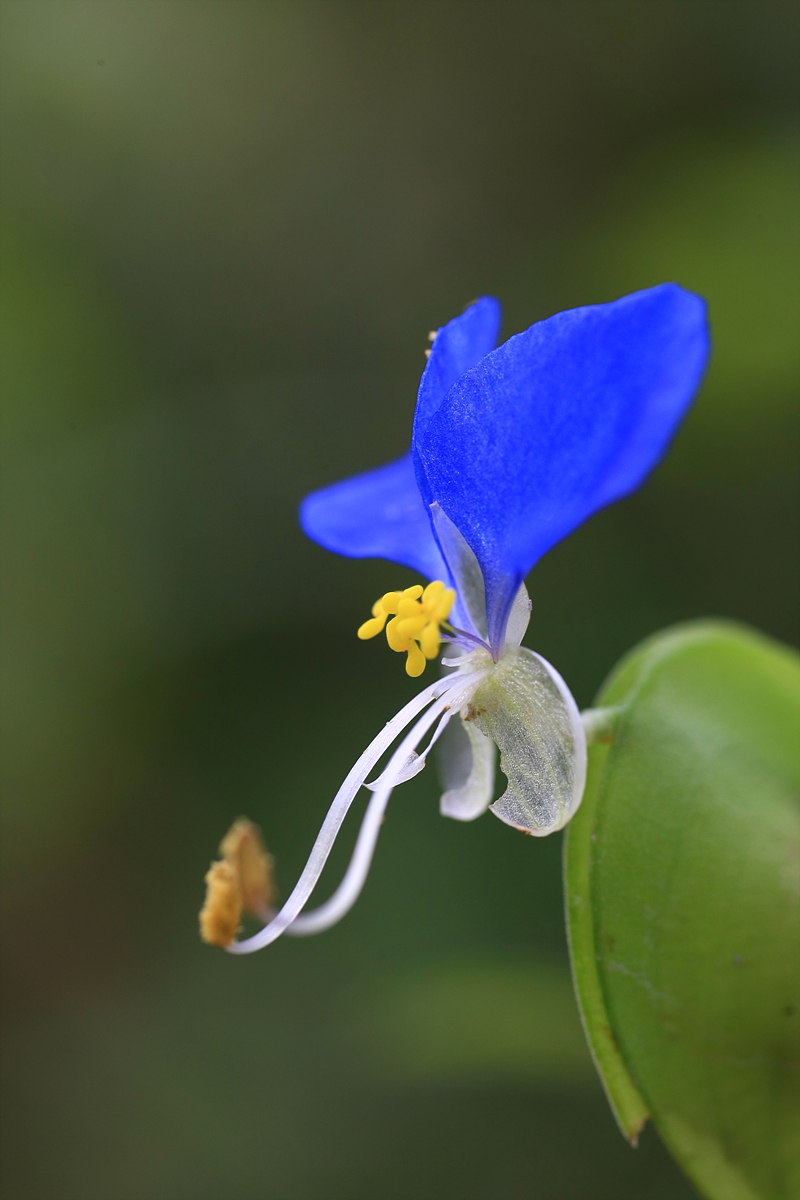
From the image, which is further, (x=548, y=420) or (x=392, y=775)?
(x=392, y=775)

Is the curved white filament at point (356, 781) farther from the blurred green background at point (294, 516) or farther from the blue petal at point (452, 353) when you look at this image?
the blurred green background at point (294, 516)

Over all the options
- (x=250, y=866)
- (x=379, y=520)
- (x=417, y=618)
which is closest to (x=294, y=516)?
(x=379, y=520)

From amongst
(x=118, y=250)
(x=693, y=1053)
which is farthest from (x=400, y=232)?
(x=693, y=1053)

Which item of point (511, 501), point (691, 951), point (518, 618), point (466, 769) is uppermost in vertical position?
point (511, 501)

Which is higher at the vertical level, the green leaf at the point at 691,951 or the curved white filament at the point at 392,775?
the curved white filament at the point at 392,775

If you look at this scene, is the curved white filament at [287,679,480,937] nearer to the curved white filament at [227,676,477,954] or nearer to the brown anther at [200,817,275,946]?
the curved white filament at [227,676,477,954]

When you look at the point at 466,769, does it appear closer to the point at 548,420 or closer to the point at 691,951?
the point at 691,951

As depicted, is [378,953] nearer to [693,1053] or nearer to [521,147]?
[693,1053]

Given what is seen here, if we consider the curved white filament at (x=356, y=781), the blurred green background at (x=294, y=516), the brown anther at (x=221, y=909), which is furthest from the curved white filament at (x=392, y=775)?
the blurred green background at (x=294, y=516)
